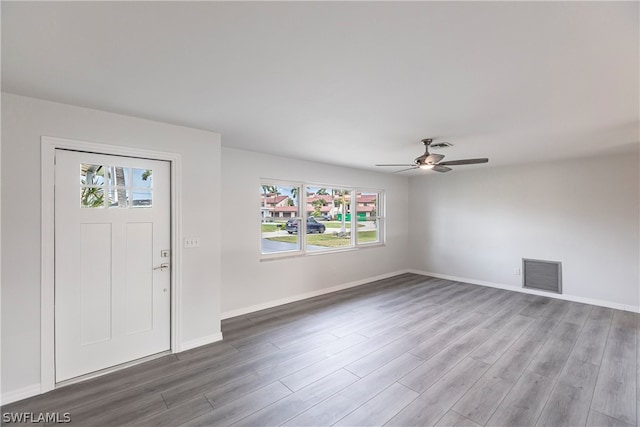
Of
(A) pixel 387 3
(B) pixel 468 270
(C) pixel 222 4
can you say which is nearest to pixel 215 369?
(C) pixel 222 4

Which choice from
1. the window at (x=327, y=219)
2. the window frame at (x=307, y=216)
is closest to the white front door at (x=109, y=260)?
the window frame at (x=307, y=216)

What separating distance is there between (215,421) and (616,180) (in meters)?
6.33

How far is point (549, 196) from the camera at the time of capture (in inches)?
197

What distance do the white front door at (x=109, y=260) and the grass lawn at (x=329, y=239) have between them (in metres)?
1.98

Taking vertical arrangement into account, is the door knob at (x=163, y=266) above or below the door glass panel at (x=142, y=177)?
below

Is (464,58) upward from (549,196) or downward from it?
upward

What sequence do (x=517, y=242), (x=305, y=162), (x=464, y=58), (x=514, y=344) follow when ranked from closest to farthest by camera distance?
1. (x=464, y=58)
2. (x=514, y=344)
3. (x=305, y=162)
4. (x=517, y=242)

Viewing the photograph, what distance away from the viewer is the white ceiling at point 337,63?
4.33 ft

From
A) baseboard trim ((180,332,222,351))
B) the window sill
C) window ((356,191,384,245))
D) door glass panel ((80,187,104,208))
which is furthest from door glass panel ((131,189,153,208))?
window ((356,191,384,245))

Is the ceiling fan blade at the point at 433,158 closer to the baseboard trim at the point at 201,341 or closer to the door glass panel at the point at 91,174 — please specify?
the baseboard trim at the point at 201,341

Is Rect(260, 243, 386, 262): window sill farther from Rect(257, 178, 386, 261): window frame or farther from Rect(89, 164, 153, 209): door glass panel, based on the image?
Rect(89, 164, 153, 209): door glass panel

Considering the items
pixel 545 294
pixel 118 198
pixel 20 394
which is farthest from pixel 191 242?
pixel 545 294

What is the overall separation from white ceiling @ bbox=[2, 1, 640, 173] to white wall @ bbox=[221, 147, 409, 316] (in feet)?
4.01

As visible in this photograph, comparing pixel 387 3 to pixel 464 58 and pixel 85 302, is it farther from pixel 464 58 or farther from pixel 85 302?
pixel 85 302
